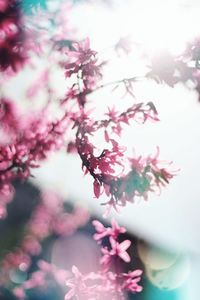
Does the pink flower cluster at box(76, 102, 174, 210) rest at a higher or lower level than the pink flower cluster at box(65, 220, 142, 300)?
higher

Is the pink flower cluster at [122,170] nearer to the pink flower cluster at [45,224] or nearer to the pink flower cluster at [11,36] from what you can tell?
the pink flower cluster at [11,36]

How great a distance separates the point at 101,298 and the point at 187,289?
791 centimetres

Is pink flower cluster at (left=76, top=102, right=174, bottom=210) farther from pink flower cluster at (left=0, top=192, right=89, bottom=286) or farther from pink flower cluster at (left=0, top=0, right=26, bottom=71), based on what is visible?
pink flower cluster at (left=0, top=192, right=89, bottom=286)

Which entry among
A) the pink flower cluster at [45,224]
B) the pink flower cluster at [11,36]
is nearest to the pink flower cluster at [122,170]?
the pink flower cluster at [11,36]

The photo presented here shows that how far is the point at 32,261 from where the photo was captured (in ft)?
33.8

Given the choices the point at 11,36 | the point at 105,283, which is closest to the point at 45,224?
the point at 105,283

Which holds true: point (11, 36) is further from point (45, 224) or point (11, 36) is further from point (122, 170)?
point (45, 224)

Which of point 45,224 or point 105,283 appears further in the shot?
point 45,224

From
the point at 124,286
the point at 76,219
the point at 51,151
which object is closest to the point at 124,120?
the point at 51,151

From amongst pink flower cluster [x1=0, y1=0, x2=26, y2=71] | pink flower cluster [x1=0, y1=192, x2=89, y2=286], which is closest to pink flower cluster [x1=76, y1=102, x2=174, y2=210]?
pink flower cluster [x1=0, y1=0, x2=26, y2=71]

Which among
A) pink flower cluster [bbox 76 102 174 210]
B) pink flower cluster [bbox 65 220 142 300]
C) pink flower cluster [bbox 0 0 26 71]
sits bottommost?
pink flower cluster [bbox 65 220 142 300]

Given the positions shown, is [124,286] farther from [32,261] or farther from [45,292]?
[32,261]

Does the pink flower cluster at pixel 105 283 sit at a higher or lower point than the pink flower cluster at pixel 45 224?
higher

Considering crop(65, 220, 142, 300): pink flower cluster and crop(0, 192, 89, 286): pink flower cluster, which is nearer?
crop(65, 220, 142, 300): pink flower cluster
